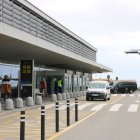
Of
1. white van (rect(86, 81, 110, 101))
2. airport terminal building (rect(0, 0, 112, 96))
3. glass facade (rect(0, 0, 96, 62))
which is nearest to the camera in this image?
airport terminal building (rect(0, 0, 112, 96))

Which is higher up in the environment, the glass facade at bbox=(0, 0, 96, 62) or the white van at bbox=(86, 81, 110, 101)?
the glass facade at bbox=(0, 0, 96, 62)

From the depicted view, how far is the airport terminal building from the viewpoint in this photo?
25250 millimetres

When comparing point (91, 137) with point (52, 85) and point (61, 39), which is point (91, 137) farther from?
point (52, 85)

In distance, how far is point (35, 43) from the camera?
89.1ft

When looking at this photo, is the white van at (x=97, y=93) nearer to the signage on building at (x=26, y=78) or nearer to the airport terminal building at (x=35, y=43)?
the airport terminal building at (x=35, y=43)

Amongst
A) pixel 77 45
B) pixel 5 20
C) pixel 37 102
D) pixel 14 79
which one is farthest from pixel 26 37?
pixel 77 45

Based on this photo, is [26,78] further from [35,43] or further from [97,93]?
[35,43]

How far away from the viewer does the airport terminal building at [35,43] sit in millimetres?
25250

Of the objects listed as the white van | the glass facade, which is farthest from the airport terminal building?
the white van

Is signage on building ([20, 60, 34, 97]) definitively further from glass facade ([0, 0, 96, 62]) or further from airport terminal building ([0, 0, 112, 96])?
glass facade ([0, 0, 96, 62])

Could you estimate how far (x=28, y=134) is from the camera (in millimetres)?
14867

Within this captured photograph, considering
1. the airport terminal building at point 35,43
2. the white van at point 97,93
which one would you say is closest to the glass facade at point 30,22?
the airport terminal building at point 35,43

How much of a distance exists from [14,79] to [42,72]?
346 inches

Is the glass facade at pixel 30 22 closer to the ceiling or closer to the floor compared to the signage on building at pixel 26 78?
closer to the ceiling
